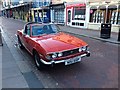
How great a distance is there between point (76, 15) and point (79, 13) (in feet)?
2.34

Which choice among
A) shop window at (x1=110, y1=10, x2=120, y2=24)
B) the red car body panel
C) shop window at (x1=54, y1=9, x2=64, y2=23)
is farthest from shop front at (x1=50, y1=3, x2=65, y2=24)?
the red car body panel

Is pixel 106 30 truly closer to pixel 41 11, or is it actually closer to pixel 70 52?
pixel 70 52

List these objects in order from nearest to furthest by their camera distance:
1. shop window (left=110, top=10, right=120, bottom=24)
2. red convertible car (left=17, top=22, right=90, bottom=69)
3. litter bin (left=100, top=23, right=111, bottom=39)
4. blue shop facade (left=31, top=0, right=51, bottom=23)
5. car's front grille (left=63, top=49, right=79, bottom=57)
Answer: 1. red convertible car (left=17, top=22, right=90, bottom=69)
2. car's front grille (left=63, top=49, right=79, bottom=57)
3. litter bin (left=100, top=23, right=111, bottom=39)
4. shop window (left=110, top=10, right=120, bottom=24)
5. blue shop facade (left=31, top=0, right=51, bottom=23)

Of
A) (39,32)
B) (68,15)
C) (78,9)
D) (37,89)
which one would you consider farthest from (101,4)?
(37,89)

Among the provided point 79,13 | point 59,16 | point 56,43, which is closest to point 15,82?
point 56,43

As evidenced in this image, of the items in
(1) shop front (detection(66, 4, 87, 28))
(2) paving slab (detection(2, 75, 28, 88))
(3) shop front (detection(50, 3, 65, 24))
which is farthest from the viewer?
(3) shop front (detection(50, 3, 65, 24))

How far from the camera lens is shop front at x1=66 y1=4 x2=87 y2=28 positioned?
19197mm

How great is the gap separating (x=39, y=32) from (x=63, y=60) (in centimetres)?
198

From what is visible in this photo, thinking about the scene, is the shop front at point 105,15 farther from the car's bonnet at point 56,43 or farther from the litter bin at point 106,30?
the car's bonnet at point 56,43

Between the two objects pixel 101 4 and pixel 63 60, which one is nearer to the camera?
pixel 63 60

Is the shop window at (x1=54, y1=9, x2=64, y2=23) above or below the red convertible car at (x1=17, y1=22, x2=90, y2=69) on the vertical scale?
above

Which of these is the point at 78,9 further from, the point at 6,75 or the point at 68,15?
the point at 6,75

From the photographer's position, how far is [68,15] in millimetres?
22062

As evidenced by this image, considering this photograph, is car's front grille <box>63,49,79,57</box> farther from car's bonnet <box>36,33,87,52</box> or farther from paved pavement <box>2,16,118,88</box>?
paved pavement <box>2,16,118,88</box>
